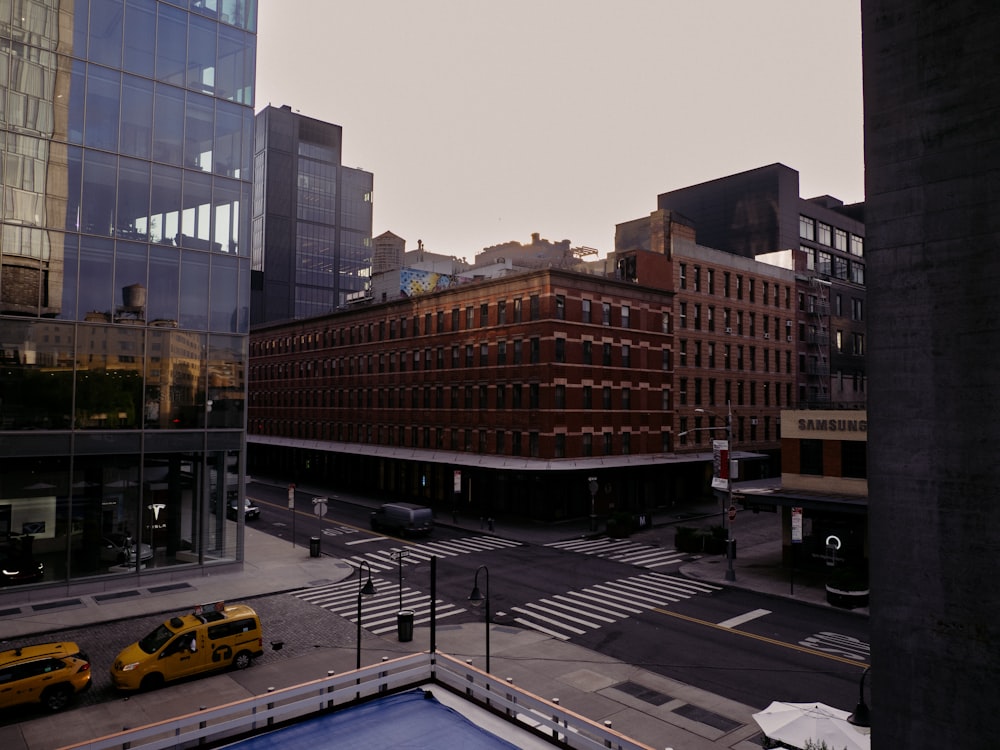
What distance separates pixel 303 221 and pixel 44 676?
401 feet

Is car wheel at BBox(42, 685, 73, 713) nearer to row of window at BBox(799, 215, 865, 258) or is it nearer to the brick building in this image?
the brick building

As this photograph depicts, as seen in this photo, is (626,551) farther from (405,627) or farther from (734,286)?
(734,286)

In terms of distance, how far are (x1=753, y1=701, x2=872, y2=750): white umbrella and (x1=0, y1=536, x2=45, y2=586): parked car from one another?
94.1 feet

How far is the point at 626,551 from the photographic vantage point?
131ft

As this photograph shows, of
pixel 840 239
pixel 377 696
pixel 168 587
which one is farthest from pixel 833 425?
pixel 840 239

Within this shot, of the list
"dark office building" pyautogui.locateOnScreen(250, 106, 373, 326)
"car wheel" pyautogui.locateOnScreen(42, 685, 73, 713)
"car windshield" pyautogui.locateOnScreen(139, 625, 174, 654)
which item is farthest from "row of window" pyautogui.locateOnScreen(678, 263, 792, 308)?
"dark office building" pyautogui.locateOnScreen(250, 106, 373, 326)

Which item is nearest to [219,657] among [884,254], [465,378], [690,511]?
[884,254]

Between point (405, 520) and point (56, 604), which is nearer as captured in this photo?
point (56, 604)

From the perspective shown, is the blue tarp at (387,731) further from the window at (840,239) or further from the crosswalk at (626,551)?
the window at (840,239)

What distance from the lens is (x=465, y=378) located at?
53969 mm

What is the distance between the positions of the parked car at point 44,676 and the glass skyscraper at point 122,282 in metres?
12.1

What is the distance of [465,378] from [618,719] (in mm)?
37687

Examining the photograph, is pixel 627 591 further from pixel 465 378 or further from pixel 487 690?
pixel 465 378

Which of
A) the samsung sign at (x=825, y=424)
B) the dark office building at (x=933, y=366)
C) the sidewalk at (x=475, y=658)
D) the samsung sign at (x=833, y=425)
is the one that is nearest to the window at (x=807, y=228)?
the samsung sign at (x=825, y=424)
